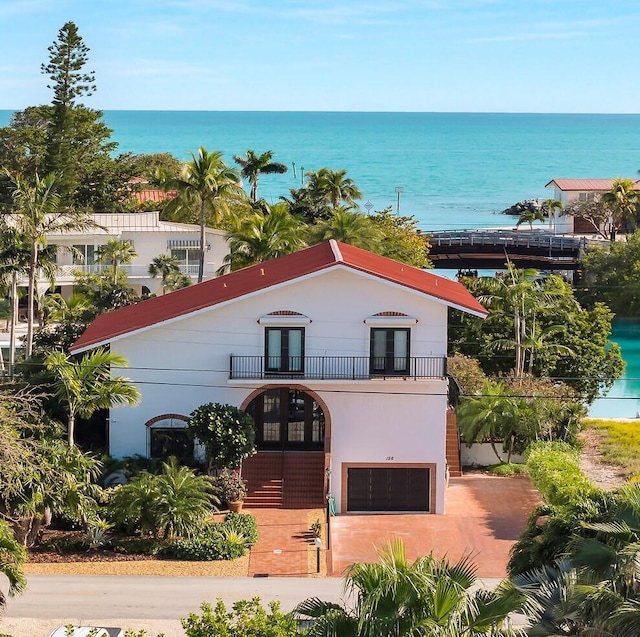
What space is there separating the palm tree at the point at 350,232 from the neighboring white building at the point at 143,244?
11275 millimetres

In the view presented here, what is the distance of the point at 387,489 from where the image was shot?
34750mm

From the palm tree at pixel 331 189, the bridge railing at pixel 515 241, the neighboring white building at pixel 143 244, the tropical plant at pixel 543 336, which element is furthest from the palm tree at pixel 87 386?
the bridge railing at pixel 515 241

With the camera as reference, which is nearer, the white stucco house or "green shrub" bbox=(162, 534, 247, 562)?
"green shrub" bbox=(162, 534, 247, 562)

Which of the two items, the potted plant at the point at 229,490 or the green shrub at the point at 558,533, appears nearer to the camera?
the green shrub at the point at 558,533

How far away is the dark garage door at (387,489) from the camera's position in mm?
34531

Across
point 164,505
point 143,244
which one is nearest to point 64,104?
point 143,244

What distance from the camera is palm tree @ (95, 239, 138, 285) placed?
57.0 m

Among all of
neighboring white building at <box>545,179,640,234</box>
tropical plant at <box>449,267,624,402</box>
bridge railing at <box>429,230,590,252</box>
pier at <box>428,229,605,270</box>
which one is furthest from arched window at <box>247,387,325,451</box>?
neighboring white building at <box>545,179,640,234</box>

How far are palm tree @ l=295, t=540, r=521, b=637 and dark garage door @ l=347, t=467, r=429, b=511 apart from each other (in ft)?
58.8

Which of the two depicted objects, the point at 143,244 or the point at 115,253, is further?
the point at 143,244

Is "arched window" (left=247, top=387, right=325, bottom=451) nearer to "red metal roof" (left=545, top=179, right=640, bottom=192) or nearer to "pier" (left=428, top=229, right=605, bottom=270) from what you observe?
"pier" (left=428, top=229, right=605, bottom=270)

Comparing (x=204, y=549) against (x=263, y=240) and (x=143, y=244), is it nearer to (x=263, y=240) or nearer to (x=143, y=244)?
(x=263, y=240)

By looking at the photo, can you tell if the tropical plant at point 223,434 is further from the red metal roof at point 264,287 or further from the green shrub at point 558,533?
the green shrub at point 558,533

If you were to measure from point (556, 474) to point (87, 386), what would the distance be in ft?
40.3
